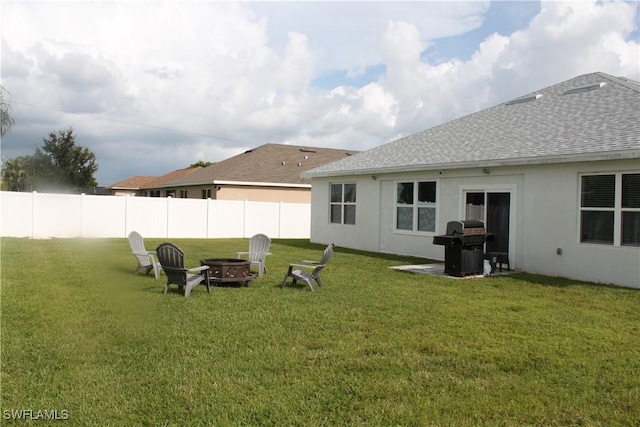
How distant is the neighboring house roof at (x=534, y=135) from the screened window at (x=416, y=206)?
0.75m

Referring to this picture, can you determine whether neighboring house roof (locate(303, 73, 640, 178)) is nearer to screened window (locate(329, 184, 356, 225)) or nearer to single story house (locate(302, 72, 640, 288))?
single story house (locate(302, 72, 640, 288))

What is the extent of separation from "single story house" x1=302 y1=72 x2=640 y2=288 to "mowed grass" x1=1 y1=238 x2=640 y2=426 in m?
2.63

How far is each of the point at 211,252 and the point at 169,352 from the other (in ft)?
39.0

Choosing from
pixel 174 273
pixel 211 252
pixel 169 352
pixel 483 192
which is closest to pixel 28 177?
pixel 174 273

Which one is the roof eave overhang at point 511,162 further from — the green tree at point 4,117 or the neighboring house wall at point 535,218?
the green tree at point 4,117

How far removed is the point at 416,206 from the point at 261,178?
15.3 m

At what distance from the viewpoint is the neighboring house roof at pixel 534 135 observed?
12383mm

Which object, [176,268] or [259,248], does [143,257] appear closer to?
[176,268]

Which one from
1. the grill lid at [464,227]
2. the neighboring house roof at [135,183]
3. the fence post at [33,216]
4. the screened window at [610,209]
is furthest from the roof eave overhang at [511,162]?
the neighboring house roof at [135,183]

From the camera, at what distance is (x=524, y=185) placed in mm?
13492

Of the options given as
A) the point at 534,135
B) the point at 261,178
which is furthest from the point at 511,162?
the point at 261,178

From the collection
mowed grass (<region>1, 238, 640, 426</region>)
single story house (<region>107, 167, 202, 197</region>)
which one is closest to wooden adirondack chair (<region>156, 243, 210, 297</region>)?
mowed grass (<region>1, 238, 640, 426</region>)

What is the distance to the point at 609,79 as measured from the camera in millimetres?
16891

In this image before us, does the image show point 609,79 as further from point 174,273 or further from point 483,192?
point 174,273
